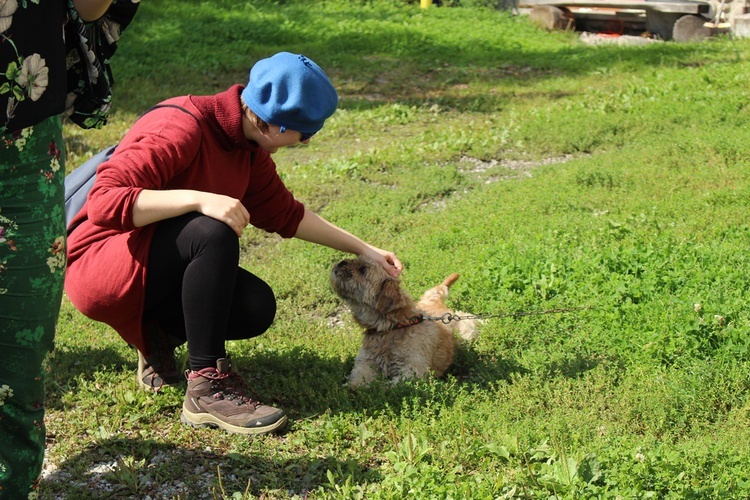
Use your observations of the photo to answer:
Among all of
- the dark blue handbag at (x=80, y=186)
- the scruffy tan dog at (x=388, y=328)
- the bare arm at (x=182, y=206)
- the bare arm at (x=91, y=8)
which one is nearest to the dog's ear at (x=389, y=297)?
the scruffy tan dog at (x=388, y=328)

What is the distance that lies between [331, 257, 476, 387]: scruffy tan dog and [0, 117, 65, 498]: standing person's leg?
7.06 feet

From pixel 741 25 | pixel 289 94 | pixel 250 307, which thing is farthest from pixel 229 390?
pixel 741 25

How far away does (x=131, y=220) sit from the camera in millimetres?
3559

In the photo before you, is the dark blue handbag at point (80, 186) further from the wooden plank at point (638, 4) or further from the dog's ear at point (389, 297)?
the wooden plank at point (638, 4)

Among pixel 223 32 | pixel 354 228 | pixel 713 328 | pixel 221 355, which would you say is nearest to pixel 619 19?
pixel 223 32

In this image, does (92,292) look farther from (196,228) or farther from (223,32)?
(223,32)

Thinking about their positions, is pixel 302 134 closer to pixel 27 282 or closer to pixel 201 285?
pixel 201 285

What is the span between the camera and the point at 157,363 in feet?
14.4

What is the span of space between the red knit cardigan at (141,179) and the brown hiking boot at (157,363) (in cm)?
15

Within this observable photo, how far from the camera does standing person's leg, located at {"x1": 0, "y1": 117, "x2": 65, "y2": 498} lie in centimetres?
261

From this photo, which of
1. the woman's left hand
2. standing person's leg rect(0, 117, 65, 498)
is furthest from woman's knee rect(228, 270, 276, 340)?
standing person's leg rect(0, 117, 65, 498)

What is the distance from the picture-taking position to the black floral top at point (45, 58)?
2.48 meters

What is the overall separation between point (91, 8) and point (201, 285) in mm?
1415

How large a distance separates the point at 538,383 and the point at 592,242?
1999 mm
